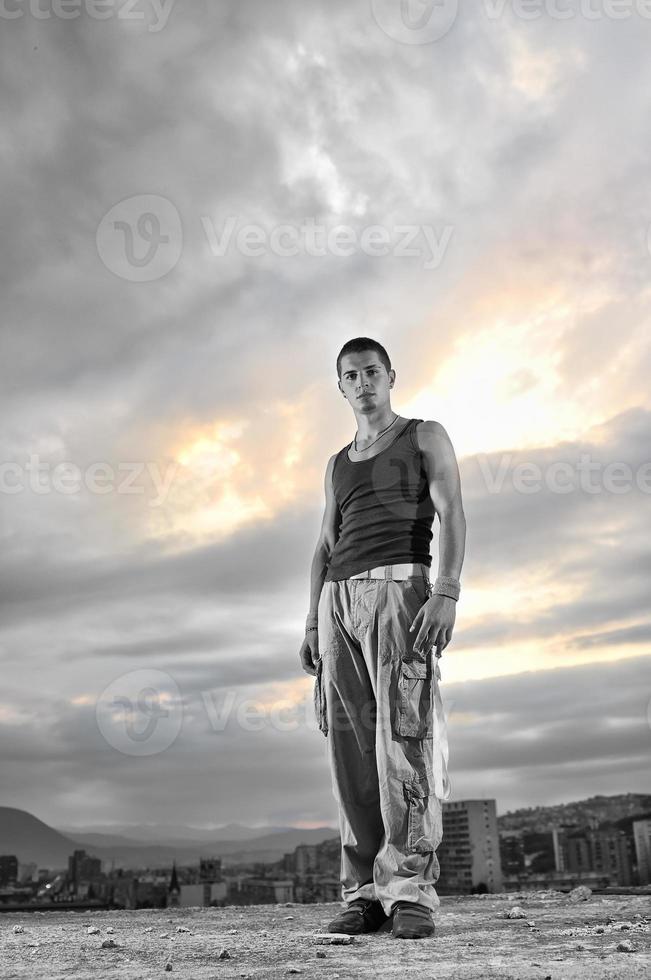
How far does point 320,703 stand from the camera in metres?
3.62

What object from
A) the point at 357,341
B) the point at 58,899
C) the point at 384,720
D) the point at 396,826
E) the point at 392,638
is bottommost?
the point at 58,899

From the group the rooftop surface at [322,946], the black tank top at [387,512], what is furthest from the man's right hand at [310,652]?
the rooftop surface at [322,946]

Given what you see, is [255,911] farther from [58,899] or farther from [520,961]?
[520,961]

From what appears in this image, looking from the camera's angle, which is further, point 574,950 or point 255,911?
point 255,911

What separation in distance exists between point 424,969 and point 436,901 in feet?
2.96

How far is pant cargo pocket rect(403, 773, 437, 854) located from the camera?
3182 mm

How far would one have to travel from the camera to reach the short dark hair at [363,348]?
12.8 feet

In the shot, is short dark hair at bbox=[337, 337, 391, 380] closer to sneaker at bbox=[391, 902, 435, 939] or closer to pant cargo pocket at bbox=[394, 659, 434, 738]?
pant cargo pocket at bbox=[394, 659, 434, 738]

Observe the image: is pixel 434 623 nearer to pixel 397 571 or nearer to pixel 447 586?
pixel 447 586

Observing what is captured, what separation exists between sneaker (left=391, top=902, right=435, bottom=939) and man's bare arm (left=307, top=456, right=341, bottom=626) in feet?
4.49

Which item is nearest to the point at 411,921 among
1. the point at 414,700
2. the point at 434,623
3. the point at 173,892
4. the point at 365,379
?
the point at 414,700

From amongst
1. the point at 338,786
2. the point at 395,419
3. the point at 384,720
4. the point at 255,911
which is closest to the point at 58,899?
the point at 255,911

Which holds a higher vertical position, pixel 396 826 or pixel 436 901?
pixel 396 826

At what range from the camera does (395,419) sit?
12.8 feet
